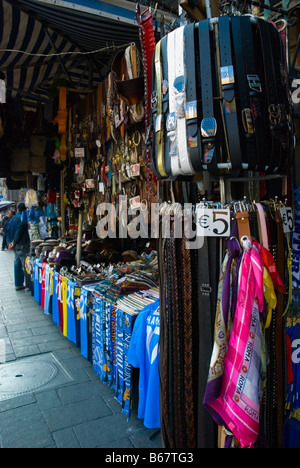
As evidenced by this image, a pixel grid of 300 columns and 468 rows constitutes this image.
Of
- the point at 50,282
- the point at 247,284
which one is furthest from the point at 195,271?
the point at 50,282

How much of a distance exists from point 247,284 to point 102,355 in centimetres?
204

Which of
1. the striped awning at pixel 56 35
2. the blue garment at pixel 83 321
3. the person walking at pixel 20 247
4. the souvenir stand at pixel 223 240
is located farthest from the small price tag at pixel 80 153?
the person walking at pixel 20 247

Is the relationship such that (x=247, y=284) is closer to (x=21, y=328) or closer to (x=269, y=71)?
(x=269, y=71)

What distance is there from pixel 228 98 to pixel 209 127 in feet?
0.45

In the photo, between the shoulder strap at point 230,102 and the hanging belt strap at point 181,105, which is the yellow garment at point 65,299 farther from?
the shoulder strap at point 230,102

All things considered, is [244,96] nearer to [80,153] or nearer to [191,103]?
[191,103]

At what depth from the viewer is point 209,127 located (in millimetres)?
1340

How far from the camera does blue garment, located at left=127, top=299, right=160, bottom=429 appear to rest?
6.97 feet

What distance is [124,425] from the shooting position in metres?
2.39

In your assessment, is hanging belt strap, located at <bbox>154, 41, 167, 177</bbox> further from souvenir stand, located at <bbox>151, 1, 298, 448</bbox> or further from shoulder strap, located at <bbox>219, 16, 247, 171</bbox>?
shoulder strap, located at <bbox>219, 16, 247, 171</bbox>

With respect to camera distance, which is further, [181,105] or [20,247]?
[20,247]

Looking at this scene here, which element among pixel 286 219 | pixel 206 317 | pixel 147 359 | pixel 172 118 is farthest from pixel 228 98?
pixel 147 359

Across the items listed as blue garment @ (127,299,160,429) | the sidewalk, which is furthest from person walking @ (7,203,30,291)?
blue garment @ (127,299,160,429)

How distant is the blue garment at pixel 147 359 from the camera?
6.97ft
